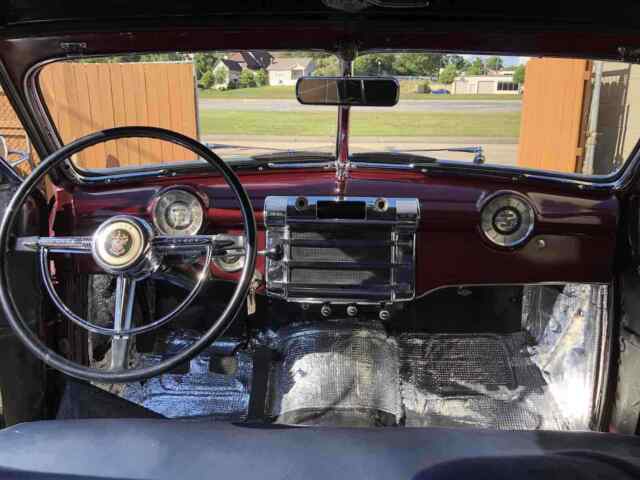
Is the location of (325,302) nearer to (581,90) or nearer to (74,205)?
(74,205)

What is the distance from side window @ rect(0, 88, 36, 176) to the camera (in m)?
2.64

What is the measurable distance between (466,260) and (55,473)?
1825 mm

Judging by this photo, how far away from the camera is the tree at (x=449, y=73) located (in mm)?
2523

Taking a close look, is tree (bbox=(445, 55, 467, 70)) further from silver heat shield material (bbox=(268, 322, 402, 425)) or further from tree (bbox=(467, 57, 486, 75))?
silver heat shield material (bbox=(268, 322, 402, 425))

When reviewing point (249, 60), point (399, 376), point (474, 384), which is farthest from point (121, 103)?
point (474, 384)

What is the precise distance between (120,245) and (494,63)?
1.60 metres

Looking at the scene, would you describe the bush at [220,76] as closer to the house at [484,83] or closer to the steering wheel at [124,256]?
the steering wheel at [124,256]

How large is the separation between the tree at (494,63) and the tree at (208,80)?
1111 millimetres

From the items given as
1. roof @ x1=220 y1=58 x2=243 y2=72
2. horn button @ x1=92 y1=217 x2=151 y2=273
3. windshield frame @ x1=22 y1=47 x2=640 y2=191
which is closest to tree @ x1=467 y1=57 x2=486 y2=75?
windshield frame @ x1=22 y1=47 x2=640 y2=191

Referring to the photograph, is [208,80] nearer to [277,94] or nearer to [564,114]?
[277,94]

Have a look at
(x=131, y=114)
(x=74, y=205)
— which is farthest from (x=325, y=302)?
(x=131, y=114)

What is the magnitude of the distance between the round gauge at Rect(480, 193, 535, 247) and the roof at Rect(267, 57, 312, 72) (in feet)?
3.06

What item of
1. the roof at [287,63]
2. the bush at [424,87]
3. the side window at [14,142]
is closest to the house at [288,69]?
the roof at [287,63]

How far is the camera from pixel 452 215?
8.78 feet
